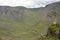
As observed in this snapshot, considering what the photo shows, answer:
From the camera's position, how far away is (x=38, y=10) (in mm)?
7914

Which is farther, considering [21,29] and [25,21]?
[25,21]

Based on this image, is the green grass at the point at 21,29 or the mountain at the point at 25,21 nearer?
the green grass at the point at 21,29

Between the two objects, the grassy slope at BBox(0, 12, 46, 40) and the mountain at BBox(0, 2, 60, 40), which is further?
the mountain at BBox(0, 2, 60, 40)

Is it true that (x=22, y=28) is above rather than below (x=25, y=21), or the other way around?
below

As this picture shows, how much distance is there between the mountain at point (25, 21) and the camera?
6180 mm

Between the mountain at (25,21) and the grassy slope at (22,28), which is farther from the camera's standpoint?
the mountain at (25,21)

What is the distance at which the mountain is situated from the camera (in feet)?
20.3

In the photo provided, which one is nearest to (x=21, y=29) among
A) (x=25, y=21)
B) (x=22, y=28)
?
(x=22, y=28)

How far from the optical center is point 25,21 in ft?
23.1

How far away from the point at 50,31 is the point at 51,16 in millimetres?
2113

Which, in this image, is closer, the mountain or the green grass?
the green grass

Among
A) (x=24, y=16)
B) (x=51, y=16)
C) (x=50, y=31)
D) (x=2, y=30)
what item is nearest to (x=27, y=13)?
(x=24, y=16)

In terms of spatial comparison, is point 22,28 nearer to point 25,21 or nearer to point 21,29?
point 21,29

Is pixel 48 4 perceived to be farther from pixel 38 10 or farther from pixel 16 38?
pixel 16 38
